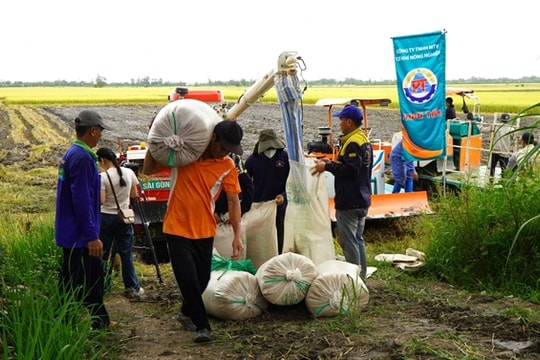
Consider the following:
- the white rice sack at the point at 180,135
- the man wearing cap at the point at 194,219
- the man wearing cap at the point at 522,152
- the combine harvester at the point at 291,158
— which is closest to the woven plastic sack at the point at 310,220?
the combine harvester at the point at 291,158

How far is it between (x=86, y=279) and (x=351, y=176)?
2.61m

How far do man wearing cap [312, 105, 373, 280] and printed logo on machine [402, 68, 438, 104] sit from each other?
4961 millimetres

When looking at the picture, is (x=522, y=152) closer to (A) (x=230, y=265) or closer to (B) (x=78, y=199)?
(A) (x=230, y=265)

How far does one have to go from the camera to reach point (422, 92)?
11344mm

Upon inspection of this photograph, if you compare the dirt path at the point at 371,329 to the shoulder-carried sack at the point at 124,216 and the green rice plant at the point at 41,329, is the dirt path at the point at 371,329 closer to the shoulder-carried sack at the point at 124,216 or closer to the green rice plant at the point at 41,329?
the green rice plant at the point at 41,329

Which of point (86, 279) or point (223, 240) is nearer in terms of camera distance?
point (86, 279)

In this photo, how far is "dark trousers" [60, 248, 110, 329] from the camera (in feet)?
16.9

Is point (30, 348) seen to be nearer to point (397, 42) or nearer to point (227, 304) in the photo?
point (227, 304)

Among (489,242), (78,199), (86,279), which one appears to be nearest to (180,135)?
(78,199)

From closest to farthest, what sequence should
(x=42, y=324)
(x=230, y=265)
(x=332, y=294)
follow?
(x=42, y=324)
(x=332, y=294)
(x=230, y=265)

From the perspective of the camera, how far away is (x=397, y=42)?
11445 millimetres

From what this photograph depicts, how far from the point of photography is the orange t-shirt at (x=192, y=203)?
5230mm

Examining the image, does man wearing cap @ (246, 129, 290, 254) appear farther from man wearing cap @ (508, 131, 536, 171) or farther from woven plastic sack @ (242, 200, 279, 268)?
man wearing cap @ (508, 131, 536, 171)

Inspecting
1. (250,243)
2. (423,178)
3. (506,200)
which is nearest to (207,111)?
(250,243)
